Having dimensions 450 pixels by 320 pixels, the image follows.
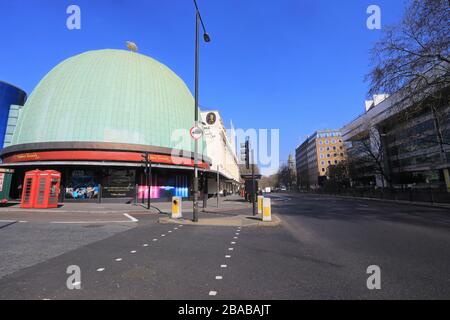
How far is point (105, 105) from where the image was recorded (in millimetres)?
35125

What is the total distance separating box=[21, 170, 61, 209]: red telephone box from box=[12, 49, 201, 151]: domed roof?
8.97 meters

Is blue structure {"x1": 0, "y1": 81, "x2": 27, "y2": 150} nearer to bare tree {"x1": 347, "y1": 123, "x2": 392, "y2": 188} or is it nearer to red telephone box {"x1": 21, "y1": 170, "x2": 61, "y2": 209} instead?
red telephone box {"x1": 21, "y1": 170, "x2": 61, "y2": 209}

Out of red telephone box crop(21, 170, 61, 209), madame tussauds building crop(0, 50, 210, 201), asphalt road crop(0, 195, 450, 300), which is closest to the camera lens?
asphalt road crop(0, 195, 450, 300)

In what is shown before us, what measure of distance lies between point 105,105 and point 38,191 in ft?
49.9

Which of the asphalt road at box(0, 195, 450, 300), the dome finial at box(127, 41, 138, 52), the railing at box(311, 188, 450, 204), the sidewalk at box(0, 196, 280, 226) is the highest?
→ the dome finial at box(127, 41, 138, 52)

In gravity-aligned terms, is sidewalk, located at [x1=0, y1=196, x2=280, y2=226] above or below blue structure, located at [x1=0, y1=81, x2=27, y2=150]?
below

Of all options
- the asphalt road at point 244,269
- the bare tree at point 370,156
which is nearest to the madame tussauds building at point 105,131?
the asphalt road at point 244,269

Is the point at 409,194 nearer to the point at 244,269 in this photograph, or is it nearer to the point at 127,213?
the point at 127,213

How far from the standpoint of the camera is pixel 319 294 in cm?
420

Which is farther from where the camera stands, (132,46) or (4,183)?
(132,46)

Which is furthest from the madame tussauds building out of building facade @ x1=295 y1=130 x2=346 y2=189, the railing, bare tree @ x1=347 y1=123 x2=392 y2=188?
building facade @ x1=295 y1=130 x2=346 y2=189

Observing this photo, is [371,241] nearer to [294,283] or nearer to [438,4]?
[294,283]

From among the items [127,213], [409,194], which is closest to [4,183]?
[127,213]

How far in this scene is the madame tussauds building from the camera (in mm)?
31562
